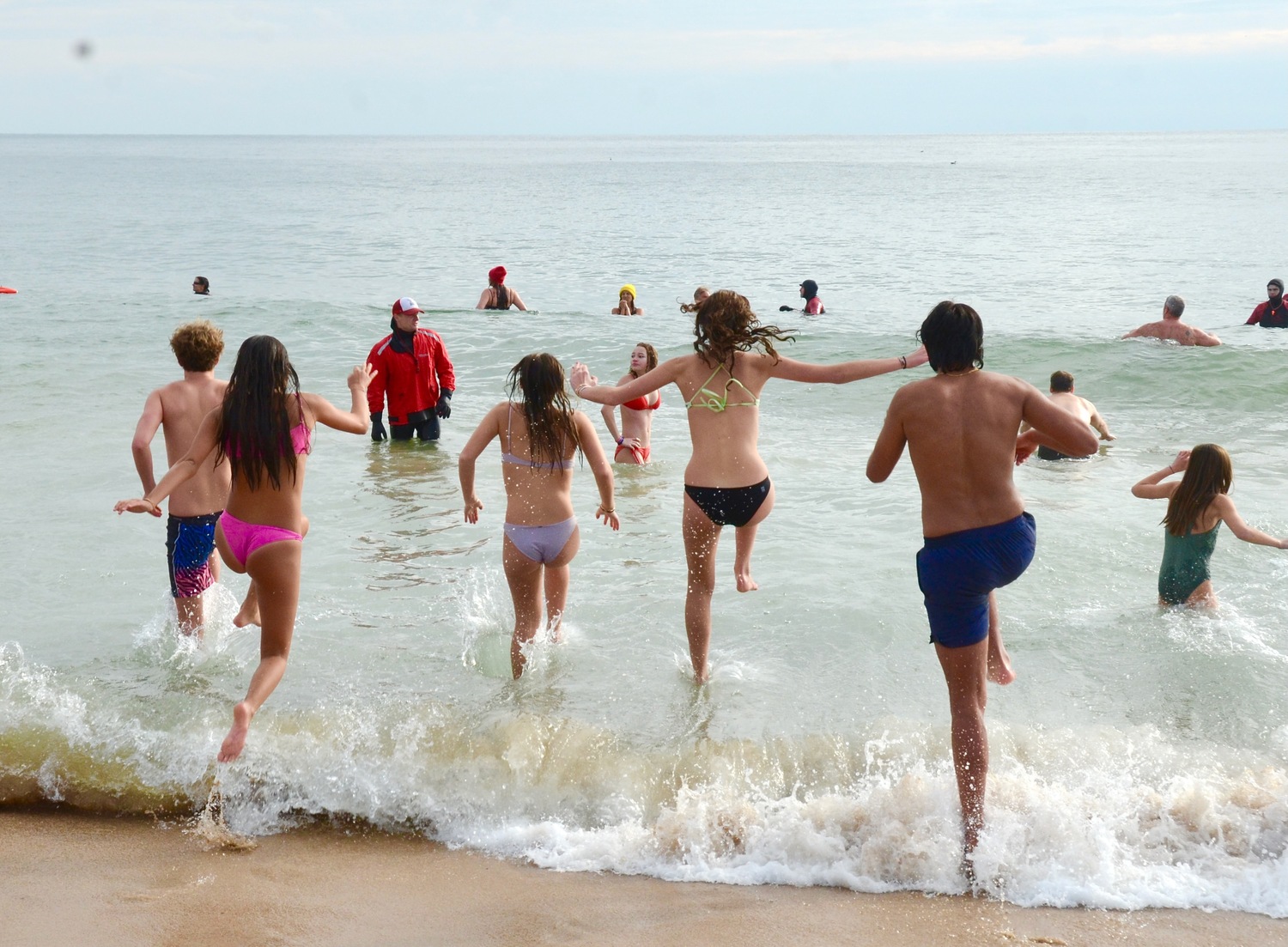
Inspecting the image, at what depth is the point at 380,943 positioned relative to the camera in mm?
3643

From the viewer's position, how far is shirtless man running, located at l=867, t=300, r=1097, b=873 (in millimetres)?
3727

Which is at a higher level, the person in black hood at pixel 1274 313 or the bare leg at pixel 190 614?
the person in black hood at pixel 1274 313

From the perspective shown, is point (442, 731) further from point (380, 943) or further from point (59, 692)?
point (59, 692)

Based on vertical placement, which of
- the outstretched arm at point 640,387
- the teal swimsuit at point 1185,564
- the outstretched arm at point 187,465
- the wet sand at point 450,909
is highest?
the outstretched arm at point 640,387

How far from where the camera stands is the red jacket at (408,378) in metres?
10.7

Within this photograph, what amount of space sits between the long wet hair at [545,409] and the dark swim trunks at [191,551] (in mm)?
1702

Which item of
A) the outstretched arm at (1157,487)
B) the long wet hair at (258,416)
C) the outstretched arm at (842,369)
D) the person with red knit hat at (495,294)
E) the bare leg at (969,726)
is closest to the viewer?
the bare leg at (969,726)

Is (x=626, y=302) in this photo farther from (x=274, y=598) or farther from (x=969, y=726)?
(x=969, y=726)

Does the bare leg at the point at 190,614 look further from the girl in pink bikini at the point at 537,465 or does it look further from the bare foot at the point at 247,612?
the girl in pink bikini at the point at 537,465

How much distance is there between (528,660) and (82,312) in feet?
62.5

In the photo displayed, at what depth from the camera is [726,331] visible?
490 centimetres

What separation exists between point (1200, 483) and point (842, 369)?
8.33 ft

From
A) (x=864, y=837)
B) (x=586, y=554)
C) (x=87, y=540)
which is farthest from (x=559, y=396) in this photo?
(x=87, y=540)

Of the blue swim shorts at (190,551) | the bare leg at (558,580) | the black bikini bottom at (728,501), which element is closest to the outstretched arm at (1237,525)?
the black bikini bottom at (728,501)
